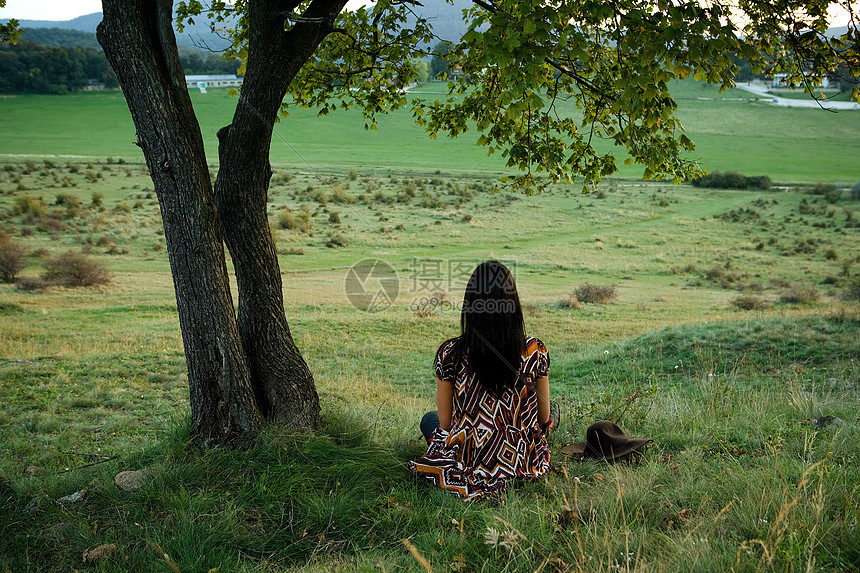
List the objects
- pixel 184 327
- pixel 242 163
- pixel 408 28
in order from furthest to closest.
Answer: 1. pixel 408 28
2. pixel 242 163
3. pixel 184 327

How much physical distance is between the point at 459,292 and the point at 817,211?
47.9 metres

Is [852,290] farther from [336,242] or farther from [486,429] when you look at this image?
[486,429]

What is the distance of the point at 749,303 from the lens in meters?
21.4

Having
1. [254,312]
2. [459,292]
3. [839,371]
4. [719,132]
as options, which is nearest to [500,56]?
[254,312]

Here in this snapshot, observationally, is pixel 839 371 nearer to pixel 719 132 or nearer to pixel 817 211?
pixel 817 211

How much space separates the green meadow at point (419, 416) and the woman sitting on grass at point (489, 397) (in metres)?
0.19

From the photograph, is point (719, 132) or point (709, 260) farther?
point (719, 132)

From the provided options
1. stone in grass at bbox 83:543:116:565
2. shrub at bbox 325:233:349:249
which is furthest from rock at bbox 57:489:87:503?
shrub at bbox 325:233:349:249

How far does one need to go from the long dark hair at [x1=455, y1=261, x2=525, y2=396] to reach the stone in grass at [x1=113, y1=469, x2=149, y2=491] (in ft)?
8.58

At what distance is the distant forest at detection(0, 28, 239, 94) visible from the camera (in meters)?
82.4

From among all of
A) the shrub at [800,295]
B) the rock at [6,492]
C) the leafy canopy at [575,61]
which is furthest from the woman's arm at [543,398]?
the shrub at [800,295]

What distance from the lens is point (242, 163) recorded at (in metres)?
4.96

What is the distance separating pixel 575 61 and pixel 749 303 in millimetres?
18360

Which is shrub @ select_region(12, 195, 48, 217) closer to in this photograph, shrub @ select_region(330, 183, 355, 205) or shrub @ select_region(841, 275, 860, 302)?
shrub @ select_region(330, 183, 355, 205)
